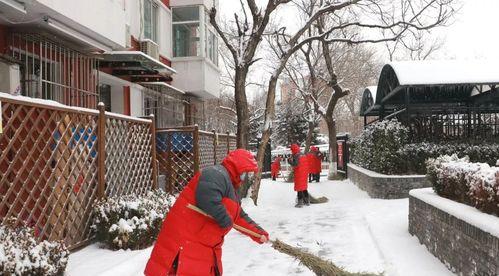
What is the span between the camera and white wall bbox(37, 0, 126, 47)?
339 inches

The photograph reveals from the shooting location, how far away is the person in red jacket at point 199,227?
3.61 m

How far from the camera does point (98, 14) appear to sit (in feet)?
32.7

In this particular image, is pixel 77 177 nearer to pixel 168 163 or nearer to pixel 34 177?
pixel 34 177

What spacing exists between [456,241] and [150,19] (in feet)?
42.0

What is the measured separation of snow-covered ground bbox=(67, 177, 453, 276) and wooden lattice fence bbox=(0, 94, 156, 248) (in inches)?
21.9

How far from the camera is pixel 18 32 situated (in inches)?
365

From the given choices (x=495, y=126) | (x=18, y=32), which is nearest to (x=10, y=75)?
(x=18, y=32)

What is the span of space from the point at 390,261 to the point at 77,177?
4197 millimetres

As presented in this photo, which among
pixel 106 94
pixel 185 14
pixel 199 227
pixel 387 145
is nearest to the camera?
pixel 199 227

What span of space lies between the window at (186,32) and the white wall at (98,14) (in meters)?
6.67

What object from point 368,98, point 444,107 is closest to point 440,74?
point 444,107

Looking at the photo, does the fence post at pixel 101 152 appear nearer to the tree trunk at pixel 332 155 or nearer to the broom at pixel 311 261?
the broom at pixel 311 261

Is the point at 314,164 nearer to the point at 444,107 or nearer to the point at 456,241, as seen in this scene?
the point at 444,107

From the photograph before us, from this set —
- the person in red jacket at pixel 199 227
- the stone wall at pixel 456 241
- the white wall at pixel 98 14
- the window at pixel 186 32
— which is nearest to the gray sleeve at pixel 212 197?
the person in red jacket at pixel 199 227
